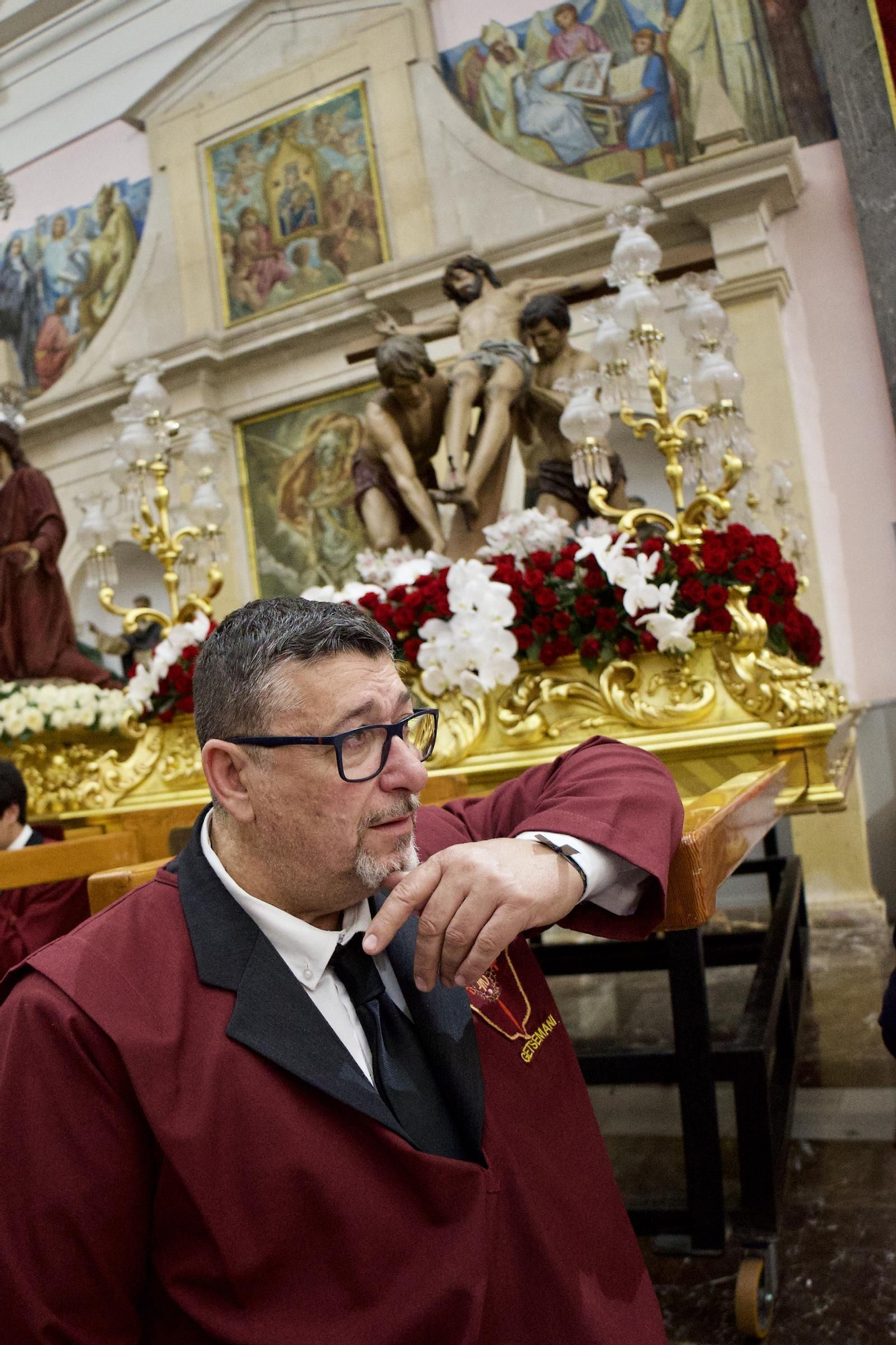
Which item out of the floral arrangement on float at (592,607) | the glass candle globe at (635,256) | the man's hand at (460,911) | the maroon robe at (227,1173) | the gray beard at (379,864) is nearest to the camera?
the maroon robe at (227,1173)

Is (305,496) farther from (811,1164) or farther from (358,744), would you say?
(358,744)

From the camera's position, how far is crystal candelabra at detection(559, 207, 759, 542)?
3.61m

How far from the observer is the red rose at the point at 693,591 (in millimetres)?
3141

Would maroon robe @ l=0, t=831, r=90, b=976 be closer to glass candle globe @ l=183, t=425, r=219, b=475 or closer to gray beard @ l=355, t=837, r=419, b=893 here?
gray beard @ l=355, t=837, r=419, b=893

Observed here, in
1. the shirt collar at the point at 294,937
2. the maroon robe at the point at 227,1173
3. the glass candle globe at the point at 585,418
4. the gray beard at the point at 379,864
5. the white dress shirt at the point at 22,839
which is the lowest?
the maroon robe at the point at 227,1173

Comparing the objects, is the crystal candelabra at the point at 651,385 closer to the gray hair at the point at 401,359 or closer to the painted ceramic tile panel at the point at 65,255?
the gray hair at the point at 401,359

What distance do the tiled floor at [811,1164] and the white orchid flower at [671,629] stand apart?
4.58 feet

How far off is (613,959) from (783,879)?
111 centimetres

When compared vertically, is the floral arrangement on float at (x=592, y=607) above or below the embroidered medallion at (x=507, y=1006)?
above

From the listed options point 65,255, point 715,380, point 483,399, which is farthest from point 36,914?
point 65,255

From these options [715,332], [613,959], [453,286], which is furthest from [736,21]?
[613,959]

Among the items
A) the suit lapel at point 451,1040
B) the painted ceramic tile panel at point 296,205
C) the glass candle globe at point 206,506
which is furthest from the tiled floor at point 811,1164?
the painted ceramic tile panel at point 296,205

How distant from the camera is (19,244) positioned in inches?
431

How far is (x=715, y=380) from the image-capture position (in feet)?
12.1
